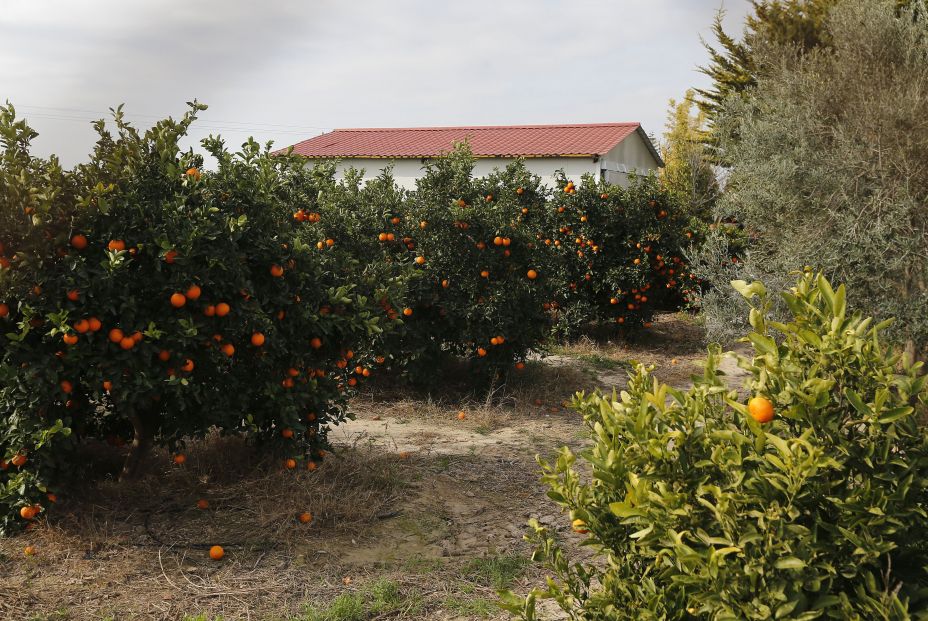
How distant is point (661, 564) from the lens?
211 centimetres

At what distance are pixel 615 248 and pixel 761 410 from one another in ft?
31.5

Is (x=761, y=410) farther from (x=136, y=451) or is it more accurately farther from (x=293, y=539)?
(x=136, y=451)

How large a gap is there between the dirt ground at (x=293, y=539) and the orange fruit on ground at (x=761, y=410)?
71cm

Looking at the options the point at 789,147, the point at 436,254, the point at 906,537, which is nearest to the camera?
the point at 906,537

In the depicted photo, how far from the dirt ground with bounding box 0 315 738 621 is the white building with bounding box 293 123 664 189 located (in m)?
16.9

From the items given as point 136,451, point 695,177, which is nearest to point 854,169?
point 136,451

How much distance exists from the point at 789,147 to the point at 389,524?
6802 mm

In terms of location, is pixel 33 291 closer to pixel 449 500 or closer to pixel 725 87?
pixel 449 500

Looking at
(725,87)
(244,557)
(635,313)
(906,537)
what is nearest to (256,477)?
(244,557)

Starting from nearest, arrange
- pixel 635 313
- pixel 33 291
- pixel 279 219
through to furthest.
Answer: pixel 33 291, pixel 279 219, pixel 635 313

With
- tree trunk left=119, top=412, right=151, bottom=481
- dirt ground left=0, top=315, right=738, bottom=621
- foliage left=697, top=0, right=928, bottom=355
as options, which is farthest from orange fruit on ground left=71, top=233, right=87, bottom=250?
foliage left=697, top=0, right=928, bottom=355

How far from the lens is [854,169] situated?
809cm

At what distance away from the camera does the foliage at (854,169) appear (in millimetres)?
7781

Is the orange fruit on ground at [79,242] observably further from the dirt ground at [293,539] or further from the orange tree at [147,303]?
the dirt ground at [293,539]
